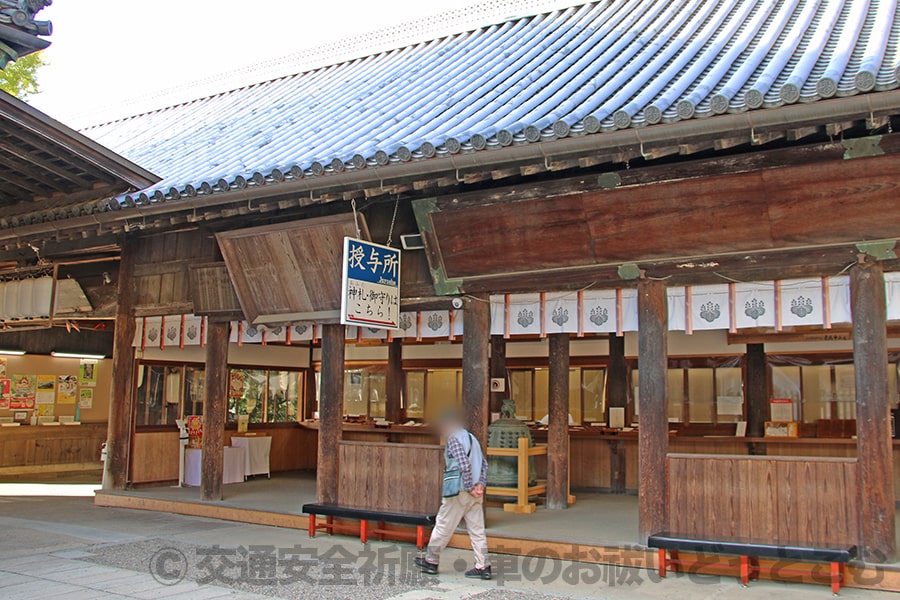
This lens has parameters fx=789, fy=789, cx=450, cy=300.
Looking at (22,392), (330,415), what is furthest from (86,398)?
(330,415)

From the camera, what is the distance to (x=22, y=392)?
1652 centimetres

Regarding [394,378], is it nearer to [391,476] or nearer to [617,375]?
[617,375]

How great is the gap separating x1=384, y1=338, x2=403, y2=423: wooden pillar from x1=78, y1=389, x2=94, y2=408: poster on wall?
716 cm

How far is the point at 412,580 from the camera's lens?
7.42 meters

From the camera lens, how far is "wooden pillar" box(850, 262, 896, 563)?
22.4 feet

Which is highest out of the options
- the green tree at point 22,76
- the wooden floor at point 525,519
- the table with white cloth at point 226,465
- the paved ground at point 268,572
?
the green tree at point 22,76

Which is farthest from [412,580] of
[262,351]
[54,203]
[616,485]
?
[262,351]

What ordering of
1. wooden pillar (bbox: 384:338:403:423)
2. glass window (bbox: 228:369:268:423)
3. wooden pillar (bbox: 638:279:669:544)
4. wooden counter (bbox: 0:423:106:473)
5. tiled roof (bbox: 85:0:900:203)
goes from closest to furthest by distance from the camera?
tiled roof (bbox: 85:0:900:203), wooden pillar (bbox: 638:279:669:544), glass window (bbox: 228:369:268:423), wooden pillar (bbox: 384:338:403:423), wooden counter (bbox: 0:423:106:473)

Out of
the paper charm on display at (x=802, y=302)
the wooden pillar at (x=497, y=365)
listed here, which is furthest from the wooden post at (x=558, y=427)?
the paper charm on display at (x=802, y=302)

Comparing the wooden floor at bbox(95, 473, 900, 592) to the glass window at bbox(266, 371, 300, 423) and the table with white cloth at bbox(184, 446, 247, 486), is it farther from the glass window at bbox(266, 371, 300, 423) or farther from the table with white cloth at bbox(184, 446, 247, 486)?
the glass window at bbox(266, 371, 300, 423)

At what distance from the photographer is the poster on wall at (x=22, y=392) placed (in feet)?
53.8

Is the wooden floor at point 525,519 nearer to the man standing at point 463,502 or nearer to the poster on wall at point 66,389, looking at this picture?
the man standing at point 463,502

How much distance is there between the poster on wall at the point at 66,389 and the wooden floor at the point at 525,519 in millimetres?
5589

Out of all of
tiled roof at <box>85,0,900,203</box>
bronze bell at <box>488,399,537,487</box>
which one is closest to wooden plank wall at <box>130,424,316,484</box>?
tiled roof at <box>85,0,900,203</box>
